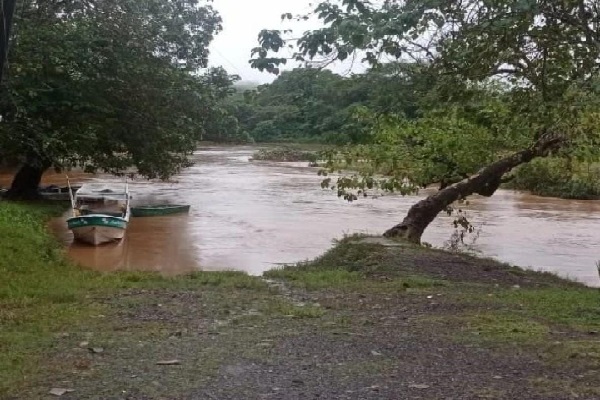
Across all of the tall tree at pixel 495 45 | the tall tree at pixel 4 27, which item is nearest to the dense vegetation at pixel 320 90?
the tall tree at pixel 495 45

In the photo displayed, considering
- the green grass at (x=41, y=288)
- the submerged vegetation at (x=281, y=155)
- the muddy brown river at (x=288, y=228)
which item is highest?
the submerged vegetation at (x=281, y=155)

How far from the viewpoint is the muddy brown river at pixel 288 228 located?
63.6ft

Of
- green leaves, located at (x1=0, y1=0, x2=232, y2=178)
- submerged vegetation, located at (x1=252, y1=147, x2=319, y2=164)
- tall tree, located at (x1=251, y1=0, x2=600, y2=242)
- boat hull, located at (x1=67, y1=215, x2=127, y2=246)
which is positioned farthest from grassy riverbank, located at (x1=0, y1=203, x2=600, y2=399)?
submerged vegetation, located at (x1=252, y1=147, x2=319, y2=164)

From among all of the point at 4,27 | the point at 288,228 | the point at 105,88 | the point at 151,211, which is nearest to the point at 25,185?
the point at 151,211

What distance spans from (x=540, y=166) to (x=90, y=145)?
12483 mm

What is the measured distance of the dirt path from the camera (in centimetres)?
550

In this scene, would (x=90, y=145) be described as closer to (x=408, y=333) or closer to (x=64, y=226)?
(x=64, y=226)

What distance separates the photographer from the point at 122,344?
7.04 metres

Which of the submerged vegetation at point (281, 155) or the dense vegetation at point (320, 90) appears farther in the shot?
the submerged vegetation at point (281, 155)

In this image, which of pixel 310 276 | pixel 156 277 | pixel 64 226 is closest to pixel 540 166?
pixel 310 276

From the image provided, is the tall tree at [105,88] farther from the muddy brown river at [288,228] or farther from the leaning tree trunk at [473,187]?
the leaning tree trunk at [473,187]

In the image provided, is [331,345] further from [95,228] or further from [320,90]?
[95,228]

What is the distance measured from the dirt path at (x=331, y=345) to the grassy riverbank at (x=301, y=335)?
0.02 m

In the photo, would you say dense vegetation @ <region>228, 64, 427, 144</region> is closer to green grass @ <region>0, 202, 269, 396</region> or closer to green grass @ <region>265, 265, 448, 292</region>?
green grass @ <region>265, 265, 448, 292</region>
